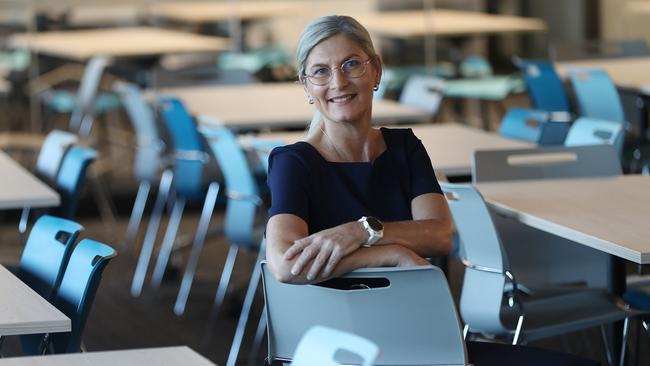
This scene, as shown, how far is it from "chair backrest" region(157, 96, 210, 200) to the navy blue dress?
300 cm

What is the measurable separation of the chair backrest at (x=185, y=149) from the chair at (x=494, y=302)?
99.7 inches

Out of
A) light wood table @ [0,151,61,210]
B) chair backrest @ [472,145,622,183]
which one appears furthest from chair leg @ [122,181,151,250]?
chair backrest @ [472,145,622,183]

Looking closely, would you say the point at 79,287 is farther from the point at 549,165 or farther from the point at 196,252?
the point at 196,252

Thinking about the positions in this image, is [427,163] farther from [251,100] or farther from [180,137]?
[251,100]

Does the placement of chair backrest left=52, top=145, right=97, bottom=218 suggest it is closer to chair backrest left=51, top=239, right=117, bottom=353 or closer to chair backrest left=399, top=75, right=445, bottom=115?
chair backrest left=51, top=239, right=117, bottom=353

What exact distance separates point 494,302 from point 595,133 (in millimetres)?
1344

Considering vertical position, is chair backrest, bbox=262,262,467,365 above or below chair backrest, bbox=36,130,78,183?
above

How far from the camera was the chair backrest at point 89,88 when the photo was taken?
816cm

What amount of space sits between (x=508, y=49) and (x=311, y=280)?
6863 millimetres

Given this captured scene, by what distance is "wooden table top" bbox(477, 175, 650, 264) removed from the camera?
11.4 feet

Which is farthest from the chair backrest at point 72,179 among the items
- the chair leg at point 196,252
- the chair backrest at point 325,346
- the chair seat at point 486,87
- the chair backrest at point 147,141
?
the chair seat at point 486,87

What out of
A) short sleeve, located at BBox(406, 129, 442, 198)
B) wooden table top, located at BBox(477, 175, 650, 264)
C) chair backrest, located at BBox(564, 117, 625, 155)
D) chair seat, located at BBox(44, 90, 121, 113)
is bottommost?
chair seat, located at BBox(44, 90, 121, 113)

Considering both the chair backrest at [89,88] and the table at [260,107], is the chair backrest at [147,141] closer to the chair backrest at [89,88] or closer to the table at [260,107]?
the table at [260,107]

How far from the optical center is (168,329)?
6047mm
